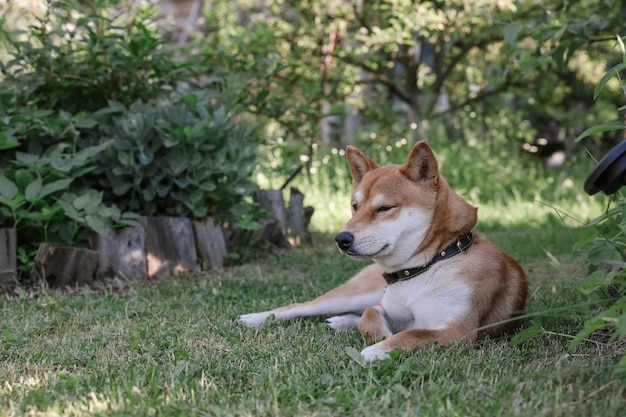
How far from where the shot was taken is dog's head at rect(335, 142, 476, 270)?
2.96 metres

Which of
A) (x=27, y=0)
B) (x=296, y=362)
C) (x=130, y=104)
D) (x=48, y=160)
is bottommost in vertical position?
(x=296, y=362)

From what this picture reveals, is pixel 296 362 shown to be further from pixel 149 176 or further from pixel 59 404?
pixel 149 176

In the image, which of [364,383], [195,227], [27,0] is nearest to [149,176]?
[195,227]

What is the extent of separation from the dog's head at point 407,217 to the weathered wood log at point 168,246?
176 cm

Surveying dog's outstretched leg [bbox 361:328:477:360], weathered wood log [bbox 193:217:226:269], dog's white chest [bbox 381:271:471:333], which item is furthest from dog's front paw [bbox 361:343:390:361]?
weathered wood log [bbox 193:217:226:269]

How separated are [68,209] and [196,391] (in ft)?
7.01

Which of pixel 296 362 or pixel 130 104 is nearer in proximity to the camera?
pixel 296 362

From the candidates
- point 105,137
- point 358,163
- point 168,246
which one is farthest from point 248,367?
point 105,137

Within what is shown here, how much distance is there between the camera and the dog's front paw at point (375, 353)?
8.50ft

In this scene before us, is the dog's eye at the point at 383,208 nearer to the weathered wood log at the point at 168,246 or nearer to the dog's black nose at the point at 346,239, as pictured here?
the dog's black nose at the point at 346,239

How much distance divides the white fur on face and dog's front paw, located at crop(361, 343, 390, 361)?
44 cm

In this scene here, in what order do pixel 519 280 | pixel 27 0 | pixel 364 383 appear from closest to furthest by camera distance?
pixel 364 383, pixel 519 280, pixel 27 0

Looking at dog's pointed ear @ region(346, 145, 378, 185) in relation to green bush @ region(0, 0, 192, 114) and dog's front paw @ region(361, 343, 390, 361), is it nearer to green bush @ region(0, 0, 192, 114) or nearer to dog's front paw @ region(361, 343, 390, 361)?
dog's front paw @ region(361, 343, 390, 361)

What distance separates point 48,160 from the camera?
4.17m
